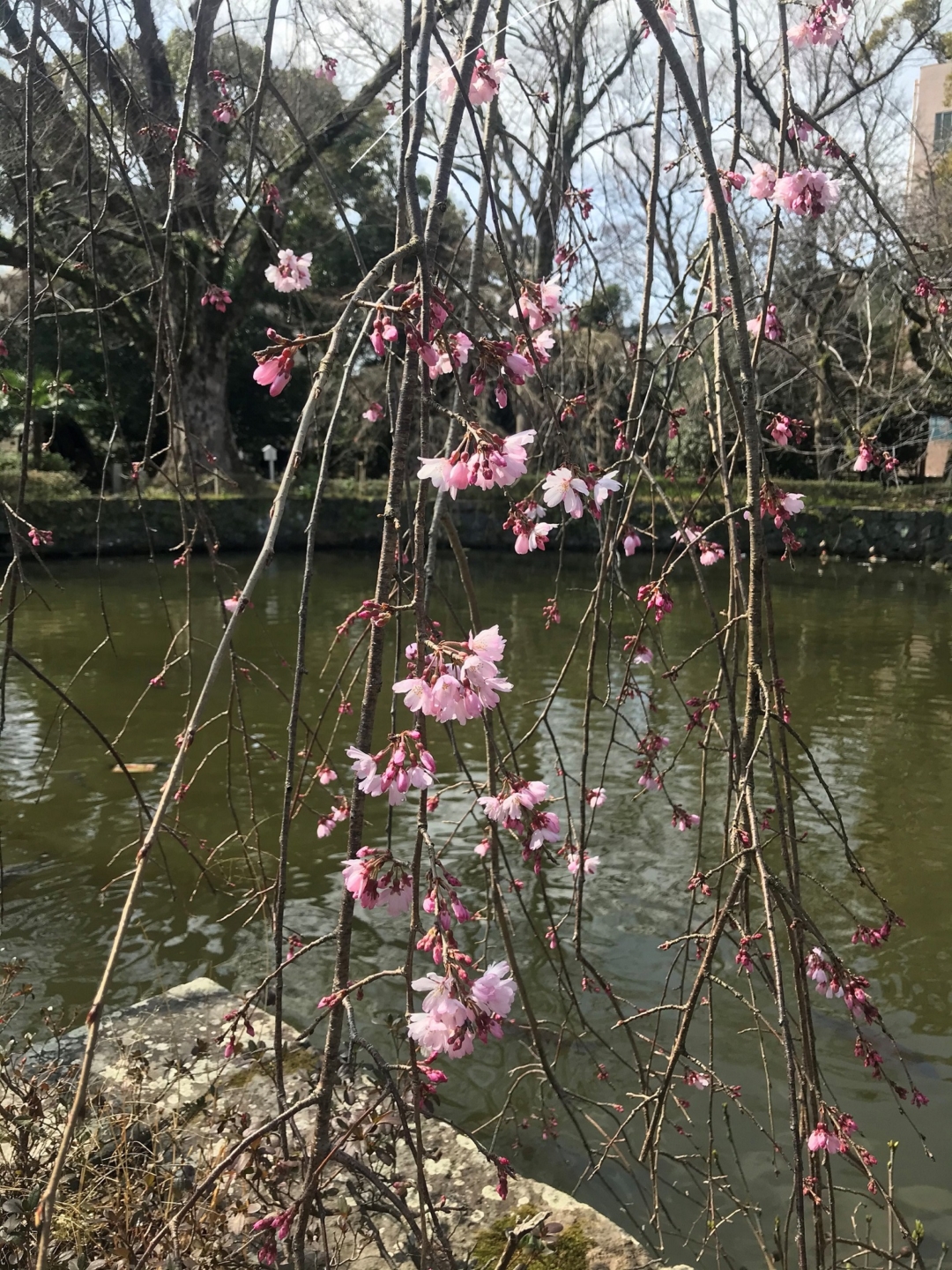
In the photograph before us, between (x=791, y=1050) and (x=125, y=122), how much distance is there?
6.77 feet

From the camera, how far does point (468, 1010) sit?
3.23ft

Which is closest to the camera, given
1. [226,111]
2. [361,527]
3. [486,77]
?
[486,77]

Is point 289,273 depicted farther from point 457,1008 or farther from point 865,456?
point 457,1008

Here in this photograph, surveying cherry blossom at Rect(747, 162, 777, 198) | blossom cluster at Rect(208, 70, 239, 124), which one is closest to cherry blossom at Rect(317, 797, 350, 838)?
cherry blossom at Rect(747, 162, 777, 198)

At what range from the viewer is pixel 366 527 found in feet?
44.9

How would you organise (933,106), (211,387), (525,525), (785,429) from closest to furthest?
(525,525)
(785,429)
(211,387)
(933,106)

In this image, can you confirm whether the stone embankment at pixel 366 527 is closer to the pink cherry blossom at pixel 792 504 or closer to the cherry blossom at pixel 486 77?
the cherry blossom at pixel 486 77

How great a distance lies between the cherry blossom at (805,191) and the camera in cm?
162

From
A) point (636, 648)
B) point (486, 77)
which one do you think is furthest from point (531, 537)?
point (486, 77)

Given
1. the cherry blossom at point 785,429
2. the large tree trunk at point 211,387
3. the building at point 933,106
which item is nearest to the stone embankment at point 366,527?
the large tree trunk at point 211,387

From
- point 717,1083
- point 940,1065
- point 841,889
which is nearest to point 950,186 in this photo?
point 841,889

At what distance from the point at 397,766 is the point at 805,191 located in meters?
1.23

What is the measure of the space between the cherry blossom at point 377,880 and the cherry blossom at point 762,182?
147 cm

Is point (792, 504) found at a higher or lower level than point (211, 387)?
lower
